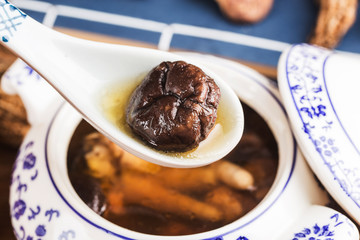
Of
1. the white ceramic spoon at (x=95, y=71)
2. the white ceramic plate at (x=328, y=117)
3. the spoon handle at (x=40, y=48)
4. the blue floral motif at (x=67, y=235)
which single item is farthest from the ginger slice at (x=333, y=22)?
the blue floral motif at (x=67, y=235)

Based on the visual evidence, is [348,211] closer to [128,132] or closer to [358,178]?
[358,178]

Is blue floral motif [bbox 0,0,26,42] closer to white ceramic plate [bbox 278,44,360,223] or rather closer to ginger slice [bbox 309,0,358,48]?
white ceramic plate [bbox 278,44,360,223]

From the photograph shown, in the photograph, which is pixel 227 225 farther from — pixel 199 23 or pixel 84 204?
Answer: pixel 199 23

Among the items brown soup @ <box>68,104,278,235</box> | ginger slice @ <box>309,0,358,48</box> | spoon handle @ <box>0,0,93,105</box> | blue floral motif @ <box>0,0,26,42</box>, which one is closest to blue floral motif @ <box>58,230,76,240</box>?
brown soup @ <box>68,104,278,235</box>

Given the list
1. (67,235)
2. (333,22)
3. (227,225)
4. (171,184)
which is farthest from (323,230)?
(333,22)

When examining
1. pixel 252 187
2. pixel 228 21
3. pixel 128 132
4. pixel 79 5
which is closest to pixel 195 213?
pixel 252 187

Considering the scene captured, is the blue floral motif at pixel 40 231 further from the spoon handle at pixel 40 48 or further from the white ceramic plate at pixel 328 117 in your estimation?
the white ceramic plate at pixel 328 117
